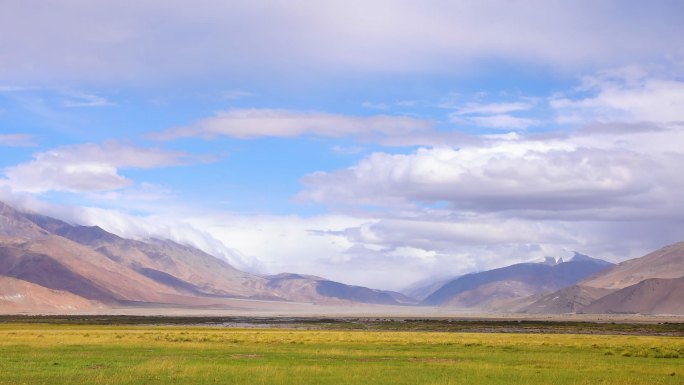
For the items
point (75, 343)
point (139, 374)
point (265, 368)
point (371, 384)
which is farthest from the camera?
point (75, 343)

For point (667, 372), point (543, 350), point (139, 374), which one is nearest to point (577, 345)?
point (543, 350)

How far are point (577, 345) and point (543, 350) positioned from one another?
7.98 meters

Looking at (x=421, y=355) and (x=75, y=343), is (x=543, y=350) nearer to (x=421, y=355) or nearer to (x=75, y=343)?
(x=421, y=355)

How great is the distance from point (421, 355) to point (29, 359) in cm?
2643

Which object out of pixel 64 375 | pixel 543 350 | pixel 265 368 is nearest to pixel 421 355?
pixel 543 350

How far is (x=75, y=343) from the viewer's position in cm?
6556

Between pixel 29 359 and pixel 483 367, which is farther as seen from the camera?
pixel 29 359

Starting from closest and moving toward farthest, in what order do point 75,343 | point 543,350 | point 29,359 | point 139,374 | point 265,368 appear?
1. point 139,374
2. point 265,368
3. point 29,359
4. point 543,350
5. point 75,343

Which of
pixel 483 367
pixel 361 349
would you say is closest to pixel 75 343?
pixel 361 349

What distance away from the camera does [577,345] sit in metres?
66.1

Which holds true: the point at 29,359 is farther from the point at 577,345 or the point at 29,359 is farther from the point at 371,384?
the point at 577,345

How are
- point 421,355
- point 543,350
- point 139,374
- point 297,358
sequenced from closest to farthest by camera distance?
point 139,374, point 297,358, point 421,355, point 543,350

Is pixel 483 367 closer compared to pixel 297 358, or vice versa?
pixel 483 367

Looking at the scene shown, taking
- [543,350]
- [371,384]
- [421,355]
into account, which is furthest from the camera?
[543,350]
